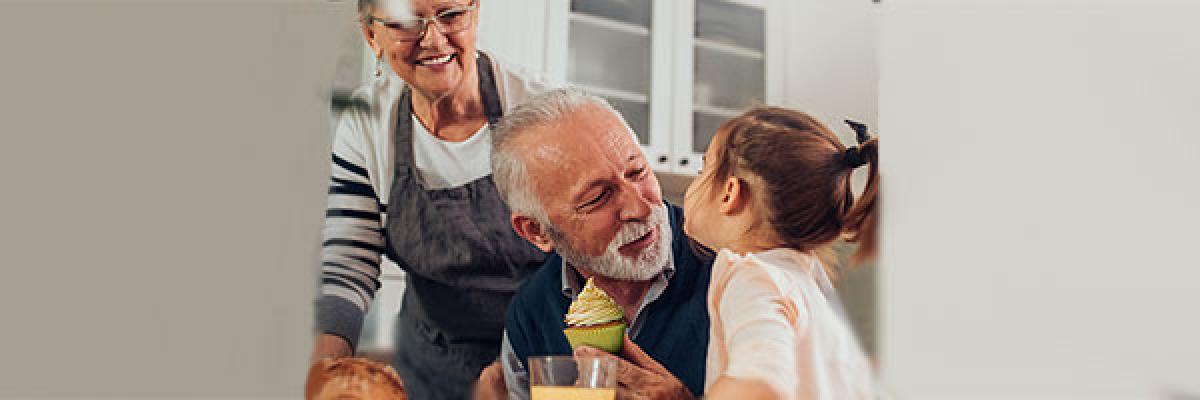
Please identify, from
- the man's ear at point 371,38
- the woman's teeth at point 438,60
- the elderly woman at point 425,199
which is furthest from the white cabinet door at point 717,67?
the man's ear at point 371,38

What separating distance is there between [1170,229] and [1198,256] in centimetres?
6

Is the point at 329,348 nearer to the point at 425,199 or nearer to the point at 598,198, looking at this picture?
the point at 425,199

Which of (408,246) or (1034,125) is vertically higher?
(1034,125)

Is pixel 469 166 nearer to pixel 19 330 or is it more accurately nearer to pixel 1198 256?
pixel 19 330

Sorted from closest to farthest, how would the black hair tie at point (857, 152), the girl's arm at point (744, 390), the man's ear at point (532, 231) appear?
1. the girl's arm at point (744, 390)
2. the black hair tie at point (857, 152)
3. the man's ear at point (532, 231)

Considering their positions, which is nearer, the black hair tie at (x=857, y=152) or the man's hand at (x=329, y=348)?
the black hair tie at (x=857, y=152)

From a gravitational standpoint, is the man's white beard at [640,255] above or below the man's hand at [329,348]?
above

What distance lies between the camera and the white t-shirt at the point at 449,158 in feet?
4.54

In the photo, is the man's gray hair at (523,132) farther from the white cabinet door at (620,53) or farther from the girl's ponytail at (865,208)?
the girl's ponytail at (865,208)

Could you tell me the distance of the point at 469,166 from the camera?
1396mm

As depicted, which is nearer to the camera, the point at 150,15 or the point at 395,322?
the point at 395,322

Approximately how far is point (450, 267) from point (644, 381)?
1.11ft

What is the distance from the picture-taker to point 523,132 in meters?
1.34

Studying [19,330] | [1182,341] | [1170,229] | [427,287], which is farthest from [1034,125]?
[19,330]
